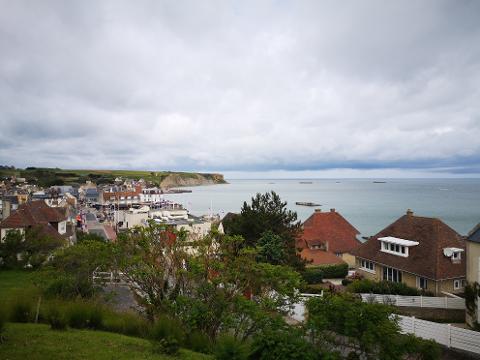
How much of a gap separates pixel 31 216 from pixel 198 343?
94.1 ft

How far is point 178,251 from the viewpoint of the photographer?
432 inches

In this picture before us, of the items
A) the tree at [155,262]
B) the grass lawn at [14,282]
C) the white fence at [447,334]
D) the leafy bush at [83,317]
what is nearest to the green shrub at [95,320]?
the leafy bush at [83,317]

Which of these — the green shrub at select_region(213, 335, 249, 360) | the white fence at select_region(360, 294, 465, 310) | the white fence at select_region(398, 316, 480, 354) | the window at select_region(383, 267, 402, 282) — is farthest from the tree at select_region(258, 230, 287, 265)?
the green shrub at select_region(213, 335, 249, 360)

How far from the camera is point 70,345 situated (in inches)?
299

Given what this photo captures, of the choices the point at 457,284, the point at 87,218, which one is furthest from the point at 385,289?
the point at 87,218

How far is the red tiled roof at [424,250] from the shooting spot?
831 inches

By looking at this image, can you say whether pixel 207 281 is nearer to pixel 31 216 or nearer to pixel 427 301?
pixel 427 301

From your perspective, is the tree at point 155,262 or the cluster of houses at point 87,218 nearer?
the tree at point 155,262

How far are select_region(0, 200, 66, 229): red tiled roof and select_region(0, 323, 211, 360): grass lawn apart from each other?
23.8 metres

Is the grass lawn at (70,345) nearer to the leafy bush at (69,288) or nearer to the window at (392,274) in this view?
the leafy bush at (69,288)

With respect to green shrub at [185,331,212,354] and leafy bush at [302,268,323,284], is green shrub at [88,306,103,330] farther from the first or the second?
leafy bush at [302,268,323,284]

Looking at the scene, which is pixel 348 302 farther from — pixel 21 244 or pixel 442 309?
pixel 21 244

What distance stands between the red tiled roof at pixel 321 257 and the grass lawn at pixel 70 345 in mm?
24792

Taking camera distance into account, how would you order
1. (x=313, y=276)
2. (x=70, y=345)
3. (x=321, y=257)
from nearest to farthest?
(x=70, y=345)
(x=313, y=276)
(x=321, y=257)
